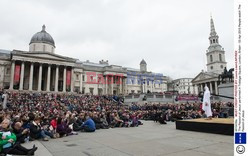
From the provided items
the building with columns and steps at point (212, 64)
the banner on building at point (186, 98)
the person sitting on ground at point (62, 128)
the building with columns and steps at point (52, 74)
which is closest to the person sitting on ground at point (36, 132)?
the person sitting on ground at point (62, 128)

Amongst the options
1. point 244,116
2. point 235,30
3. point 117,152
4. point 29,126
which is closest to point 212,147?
point 117,152

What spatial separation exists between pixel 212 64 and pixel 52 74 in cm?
7633

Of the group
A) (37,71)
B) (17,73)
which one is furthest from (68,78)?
(17,73)

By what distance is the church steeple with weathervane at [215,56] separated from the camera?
80812 millimetres

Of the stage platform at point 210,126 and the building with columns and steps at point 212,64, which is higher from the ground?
the building with columns and steps at point 212,64

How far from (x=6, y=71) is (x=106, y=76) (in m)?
31.1

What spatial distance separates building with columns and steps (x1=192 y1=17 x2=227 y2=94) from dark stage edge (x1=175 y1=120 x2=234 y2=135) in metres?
67.9

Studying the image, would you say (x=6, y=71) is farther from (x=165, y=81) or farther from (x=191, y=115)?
(x=165, y=81)

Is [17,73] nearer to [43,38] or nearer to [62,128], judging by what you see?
[43,38]

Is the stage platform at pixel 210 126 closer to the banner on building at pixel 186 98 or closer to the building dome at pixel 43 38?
the banner on building at pixel 186 98

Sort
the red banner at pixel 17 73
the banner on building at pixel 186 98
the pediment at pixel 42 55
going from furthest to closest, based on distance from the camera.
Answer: the pediment at pixel 42 55 → the red banner at pixel 17 73 → the banner on building at pixel 186 98

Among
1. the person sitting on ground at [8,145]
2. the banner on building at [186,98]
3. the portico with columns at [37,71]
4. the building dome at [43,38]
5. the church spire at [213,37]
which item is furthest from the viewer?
the church spire at [213,37]

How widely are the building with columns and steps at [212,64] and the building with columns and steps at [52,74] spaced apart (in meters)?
25.8

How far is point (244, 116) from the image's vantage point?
5.23ft
